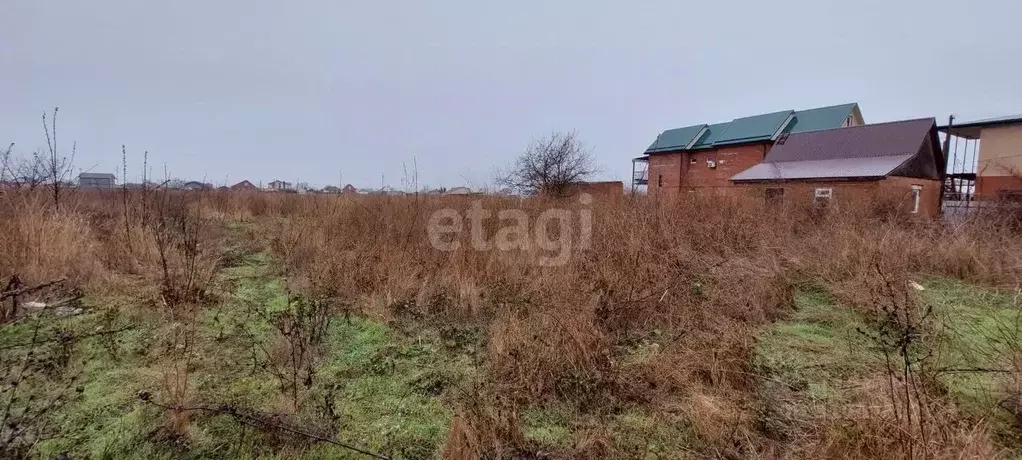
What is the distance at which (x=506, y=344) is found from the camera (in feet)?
8.14

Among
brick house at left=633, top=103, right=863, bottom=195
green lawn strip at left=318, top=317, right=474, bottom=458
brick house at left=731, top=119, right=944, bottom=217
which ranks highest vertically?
brick house at left=633, top=103, right=863, bottom=195

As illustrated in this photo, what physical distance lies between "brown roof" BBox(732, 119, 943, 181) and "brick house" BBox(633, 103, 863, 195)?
Result: 2256 millimetres

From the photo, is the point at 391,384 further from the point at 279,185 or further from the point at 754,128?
the point at 754,128

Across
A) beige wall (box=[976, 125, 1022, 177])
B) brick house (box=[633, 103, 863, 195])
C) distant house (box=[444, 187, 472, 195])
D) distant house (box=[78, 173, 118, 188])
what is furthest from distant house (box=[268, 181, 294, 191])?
beige wall (box=[976, 125, 1022, 177])

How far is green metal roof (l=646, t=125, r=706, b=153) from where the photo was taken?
83.3 ft

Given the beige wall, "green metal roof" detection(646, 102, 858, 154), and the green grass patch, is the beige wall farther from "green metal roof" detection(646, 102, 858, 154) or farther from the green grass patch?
the green grass patch

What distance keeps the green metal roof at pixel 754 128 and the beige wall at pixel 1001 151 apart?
778 centimetres

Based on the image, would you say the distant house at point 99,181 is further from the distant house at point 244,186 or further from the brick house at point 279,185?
the brick house at point 279,185

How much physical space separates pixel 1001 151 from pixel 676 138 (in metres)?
14.4

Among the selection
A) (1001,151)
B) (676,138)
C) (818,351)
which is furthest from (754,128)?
(818,351)

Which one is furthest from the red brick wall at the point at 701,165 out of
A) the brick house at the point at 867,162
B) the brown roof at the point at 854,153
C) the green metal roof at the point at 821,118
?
the brick house at the point at 867,162

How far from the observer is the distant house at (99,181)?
20.9 ft

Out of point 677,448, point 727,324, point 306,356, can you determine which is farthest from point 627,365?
point 306,356

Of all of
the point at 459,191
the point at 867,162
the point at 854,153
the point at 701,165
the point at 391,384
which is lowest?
the point at 391,384
